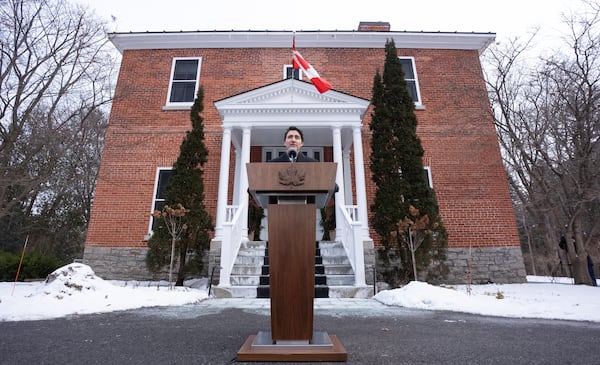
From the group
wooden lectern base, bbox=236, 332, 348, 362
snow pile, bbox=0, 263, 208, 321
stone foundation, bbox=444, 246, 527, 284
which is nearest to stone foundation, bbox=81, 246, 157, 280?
snow pile, bbox=0, 263, 208, 321

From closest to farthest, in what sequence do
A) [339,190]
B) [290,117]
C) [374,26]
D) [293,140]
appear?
[293,140]
[339,190]
[290,117]
[374,26]

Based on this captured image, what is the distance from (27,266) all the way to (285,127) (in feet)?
30.9

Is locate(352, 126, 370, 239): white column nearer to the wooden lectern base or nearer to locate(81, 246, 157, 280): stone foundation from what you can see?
the wooden lectern base

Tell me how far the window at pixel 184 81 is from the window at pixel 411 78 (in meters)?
8.03

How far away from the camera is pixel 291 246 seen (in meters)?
2.20

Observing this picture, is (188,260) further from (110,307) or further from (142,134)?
(142,134)

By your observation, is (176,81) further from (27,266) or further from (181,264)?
(27,266)

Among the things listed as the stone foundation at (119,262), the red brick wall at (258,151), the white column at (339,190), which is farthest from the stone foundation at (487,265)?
the stone foundation at (119,262)

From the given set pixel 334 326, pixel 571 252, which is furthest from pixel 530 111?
→ pixel 334 326

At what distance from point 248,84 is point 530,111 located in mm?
9708

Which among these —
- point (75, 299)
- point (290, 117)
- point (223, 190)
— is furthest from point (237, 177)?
point (75, 299)

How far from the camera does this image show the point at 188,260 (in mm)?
8711

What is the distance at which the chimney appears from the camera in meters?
12.8

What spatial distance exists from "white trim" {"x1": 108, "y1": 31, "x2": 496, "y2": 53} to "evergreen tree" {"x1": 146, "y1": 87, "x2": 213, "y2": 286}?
522 centimetres
